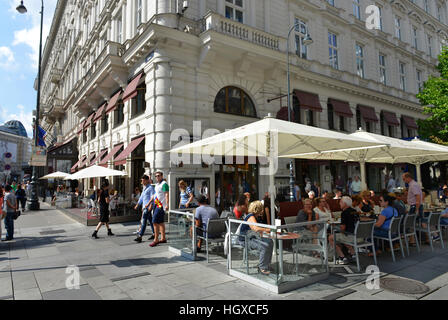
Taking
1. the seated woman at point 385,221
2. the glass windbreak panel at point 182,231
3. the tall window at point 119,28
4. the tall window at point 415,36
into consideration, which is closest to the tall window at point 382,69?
the tall window at point 415,36

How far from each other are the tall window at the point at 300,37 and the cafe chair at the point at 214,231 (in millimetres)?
14360

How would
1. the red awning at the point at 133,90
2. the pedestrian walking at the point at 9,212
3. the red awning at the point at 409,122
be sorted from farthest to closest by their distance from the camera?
the red awning at the point at 409,122 < the red awning at the point at 133,90 < the pedestrian walking at the point at 9,212

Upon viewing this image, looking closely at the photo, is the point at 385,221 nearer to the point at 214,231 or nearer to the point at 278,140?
the point at 278,140

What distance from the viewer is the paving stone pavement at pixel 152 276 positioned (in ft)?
14.1

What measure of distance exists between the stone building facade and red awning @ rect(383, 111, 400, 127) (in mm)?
115

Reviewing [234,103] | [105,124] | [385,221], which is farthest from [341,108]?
[105,124]

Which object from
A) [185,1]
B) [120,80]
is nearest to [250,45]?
[185,1]

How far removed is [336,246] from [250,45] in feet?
33.6

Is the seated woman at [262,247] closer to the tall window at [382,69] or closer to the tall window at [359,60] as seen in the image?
the tall window at [359,60]

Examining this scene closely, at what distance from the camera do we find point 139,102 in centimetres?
1472

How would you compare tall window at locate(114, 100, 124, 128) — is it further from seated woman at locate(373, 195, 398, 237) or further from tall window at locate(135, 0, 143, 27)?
seated woman at locate(373, 195, 398, 237)

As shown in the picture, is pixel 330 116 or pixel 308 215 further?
pixel 330 116

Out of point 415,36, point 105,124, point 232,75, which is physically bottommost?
point 105,124

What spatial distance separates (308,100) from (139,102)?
980cm
